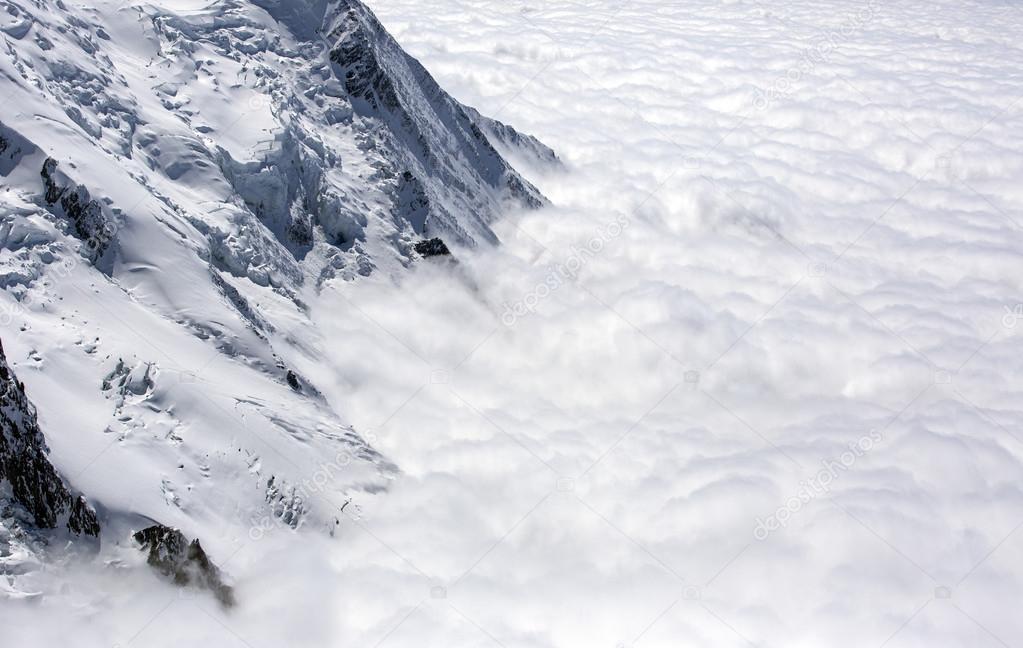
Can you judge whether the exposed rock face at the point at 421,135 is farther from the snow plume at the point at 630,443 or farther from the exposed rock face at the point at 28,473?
the exposed rock face at the point at 28,473

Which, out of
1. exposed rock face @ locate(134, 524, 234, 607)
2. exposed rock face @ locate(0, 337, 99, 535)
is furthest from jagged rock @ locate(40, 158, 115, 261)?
exposed rock face @ locate(134, 524, 234, 607)

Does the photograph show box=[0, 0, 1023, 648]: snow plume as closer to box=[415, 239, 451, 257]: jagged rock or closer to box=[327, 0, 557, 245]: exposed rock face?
box=[415, 239, 451, 257]: jagged rock

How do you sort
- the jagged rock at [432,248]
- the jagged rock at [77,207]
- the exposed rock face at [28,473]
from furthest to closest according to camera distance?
1. the jagged rock at [432,248]
2. the jagged rock at [77,207]
3. the exposed rock face at [28,473]

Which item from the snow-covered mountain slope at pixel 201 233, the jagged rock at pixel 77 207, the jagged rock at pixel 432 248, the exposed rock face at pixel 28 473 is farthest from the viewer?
the jagged rock at pixel 432 248

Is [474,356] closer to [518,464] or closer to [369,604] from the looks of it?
[518,464]

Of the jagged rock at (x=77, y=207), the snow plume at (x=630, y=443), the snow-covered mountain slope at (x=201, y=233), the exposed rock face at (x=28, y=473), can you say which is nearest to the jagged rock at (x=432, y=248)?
the snow-covered mountain slope at (x=201, y=233)

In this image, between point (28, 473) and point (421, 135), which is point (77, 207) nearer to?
point (28, 473)
